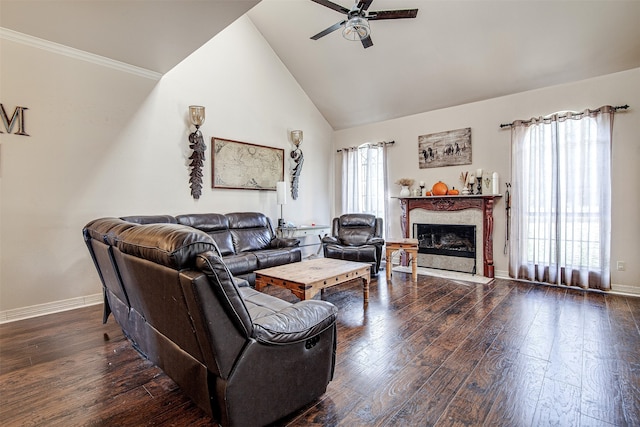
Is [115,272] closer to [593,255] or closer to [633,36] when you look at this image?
[593,255]

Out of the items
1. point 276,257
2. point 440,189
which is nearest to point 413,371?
point 276,257

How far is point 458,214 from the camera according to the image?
5.09 m

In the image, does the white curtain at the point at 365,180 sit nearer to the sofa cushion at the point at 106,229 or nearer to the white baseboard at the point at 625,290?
the white baseboard at the point at 625,290

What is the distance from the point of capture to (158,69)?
3973 millimetres

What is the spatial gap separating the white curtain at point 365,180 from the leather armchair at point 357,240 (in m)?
0.82

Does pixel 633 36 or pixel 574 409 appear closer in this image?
pixel 574 409

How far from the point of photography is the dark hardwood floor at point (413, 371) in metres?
1.68

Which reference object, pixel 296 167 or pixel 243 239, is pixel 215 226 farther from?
pixel 296 167

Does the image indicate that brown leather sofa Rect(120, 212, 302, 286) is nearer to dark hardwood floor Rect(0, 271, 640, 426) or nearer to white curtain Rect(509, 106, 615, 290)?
dark hardwood floor Rect(0, 271, 640, 426)

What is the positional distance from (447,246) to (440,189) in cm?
101

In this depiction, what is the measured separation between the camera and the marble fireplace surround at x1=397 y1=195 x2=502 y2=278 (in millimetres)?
4762

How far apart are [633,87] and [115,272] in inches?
231

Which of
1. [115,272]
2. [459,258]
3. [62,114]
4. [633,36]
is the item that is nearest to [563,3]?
[633,36]

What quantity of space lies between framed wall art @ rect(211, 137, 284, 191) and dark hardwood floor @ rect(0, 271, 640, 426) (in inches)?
97.3
